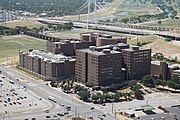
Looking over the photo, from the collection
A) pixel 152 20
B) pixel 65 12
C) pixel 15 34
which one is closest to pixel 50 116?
pixel 15 34

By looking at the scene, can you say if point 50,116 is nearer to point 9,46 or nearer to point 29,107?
point 29,107

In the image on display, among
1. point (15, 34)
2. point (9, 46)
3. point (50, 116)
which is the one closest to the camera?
point (50, 116)

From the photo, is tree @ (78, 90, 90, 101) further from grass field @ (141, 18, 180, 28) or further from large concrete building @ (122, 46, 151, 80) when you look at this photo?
grass field @ (141, 18, 180, 28)

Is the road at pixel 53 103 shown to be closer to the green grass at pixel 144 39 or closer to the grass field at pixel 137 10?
the green grass at pixel 144 39

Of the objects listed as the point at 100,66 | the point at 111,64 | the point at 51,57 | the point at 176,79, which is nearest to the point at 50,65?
the point at 51,57

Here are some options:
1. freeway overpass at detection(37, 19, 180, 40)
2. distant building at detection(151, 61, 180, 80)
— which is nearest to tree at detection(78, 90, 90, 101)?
distant building at detection(151, 61, 180, 80)

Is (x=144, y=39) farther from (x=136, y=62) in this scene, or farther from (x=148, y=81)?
(x=148, y=81)
